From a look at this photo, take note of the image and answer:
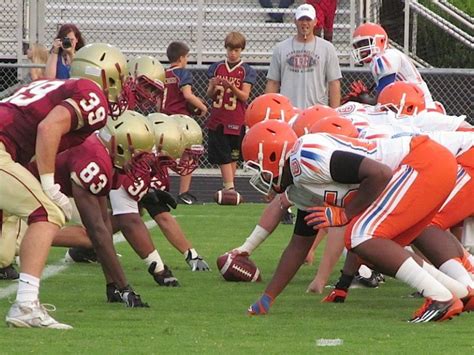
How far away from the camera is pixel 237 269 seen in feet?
26.8

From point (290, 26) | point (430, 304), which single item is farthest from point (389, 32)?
point (430, 304)

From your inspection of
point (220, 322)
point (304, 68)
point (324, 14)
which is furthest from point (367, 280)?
point (324, 14)

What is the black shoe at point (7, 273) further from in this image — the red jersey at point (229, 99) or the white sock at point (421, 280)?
the red jersey at point (229, 99)

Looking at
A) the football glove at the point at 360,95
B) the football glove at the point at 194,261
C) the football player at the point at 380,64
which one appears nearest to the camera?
the football player at the point at 380,64

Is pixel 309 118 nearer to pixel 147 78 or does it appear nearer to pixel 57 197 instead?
pixel 147 78

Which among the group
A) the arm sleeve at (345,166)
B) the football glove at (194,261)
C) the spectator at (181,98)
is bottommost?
the spectator at (181,98)

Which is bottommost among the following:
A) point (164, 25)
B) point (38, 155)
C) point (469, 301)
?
point (164, 25)

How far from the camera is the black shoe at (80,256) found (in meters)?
9.09

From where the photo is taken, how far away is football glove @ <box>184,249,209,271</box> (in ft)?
28.5

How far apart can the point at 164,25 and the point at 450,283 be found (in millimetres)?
11207

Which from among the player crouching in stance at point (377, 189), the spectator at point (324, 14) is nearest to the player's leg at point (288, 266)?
the player crouching in stance at point (377, 189)

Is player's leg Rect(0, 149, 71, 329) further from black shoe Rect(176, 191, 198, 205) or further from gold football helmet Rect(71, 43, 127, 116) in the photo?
black shoe Rect(176, 191, 198, 205)

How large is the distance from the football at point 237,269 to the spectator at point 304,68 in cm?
297

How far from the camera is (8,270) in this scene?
26.7ft
